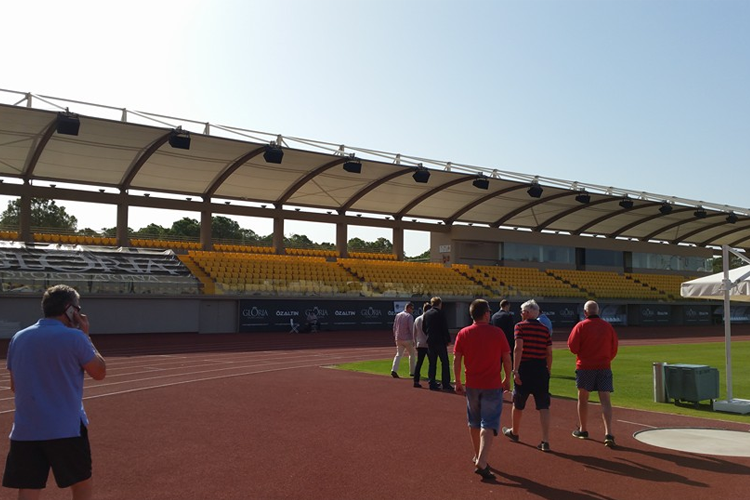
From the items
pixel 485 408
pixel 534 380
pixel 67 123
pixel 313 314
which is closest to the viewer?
pixel 485 408

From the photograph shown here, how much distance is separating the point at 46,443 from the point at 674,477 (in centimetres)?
592

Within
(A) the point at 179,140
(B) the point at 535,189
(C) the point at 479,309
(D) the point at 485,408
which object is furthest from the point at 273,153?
(D) the point at 485,408

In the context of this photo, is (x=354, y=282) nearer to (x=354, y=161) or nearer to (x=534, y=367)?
(x=354, y=161)

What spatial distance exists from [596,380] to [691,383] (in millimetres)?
3823

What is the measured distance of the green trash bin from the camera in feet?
37.2

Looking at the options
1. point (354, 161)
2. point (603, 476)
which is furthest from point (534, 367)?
point (354, 161)

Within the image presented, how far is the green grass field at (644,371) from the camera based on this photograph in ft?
37.7

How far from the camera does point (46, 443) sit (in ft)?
14.0

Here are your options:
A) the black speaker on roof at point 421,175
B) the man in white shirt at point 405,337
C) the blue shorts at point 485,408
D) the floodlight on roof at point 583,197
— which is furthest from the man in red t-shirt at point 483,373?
the floodlight on roof at point 583,197

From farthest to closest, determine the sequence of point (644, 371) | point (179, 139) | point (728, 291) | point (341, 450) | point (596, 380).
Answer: point (179, 139)
point (644, 371)
point (728, 291)
point (596, 380)
point (341, 450)

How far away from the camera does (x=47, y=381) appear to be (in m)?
4.30

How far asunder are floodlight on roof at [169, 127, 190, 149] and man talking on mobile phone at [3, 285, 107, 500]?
23.2 metres

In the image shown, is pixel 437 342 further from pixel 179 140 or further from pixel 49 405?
pixel 179 140

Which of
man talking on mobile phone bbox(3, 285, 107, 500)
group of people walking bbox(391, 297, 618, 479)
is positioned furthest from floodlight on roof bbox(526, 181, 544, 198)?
man talking on mobile phone bbox(3, 285, 107, 500)
